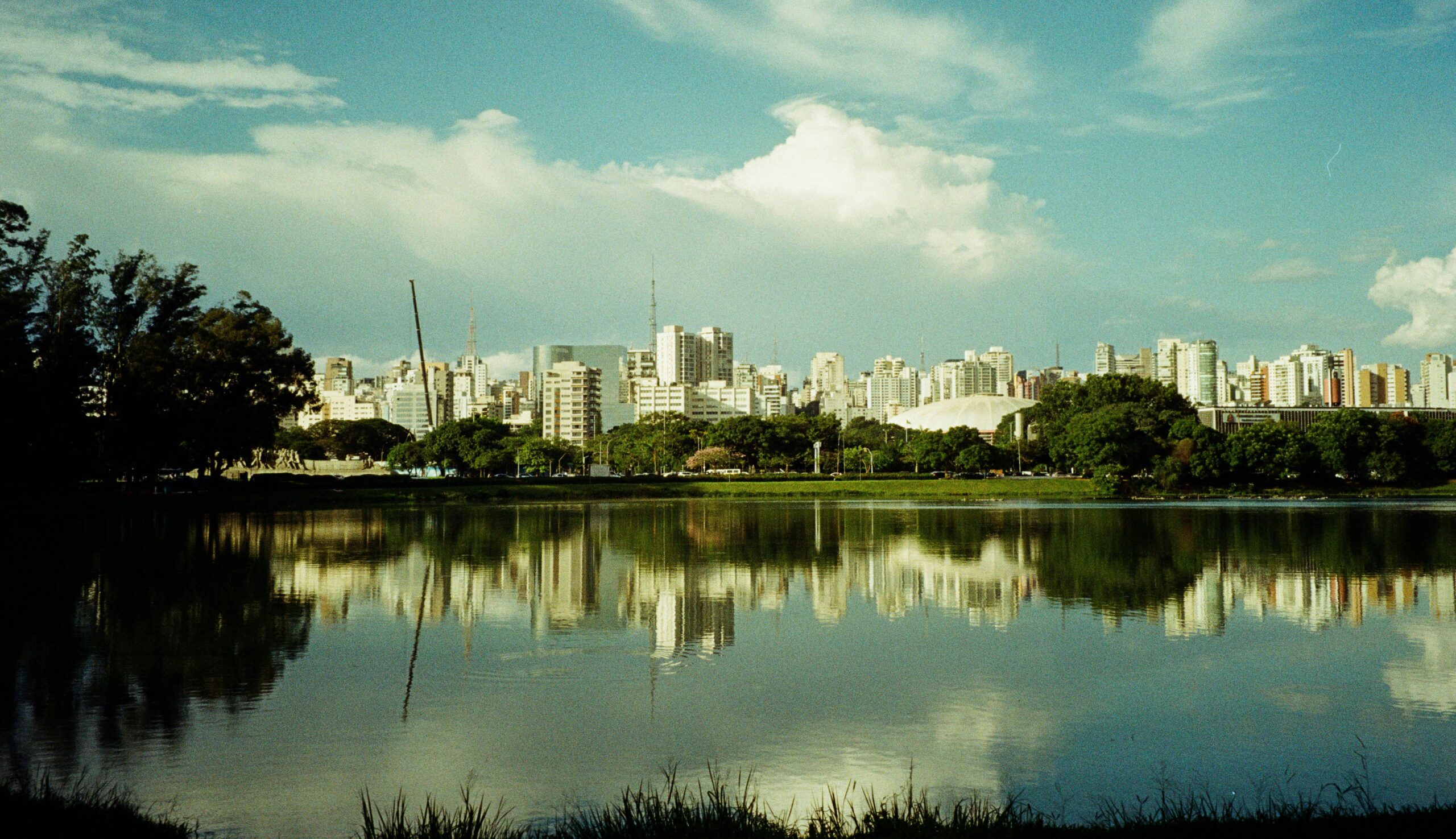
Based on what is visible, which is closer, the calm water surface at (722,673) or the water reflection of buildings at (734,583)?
the calm water surface at (722,673)

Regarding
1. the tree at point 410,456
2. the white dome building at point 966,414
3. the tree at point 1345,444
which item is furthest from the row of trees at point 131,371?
the white dome building at point 966,414

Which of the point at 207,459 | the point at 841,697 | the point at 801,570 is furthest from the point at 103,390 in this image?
the point at 841,697

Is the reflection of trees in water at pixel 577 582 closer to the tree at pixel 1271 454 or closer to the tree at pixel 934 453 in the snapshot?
the tree at pixel 1271 454

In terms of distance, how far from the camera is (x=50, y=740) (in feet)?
34.7

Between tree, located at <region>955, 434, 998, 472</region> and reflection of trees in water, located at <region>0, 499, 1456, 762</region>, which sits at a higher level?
tree, located at <region>955, 434, 998, 472</region>

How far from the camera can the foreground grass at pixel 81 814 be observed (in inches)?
280

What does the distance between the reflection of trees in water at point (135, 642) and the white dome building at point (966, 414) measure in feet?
452

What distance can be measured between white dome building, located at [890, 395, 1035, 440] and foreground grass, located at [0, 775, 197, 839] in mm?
150933

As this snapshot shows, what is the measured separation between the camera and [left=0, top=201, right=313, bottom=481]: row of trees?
143 feet

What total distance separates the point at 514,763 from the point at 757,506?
50.0m

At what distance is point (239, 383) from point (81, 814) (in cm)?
5688

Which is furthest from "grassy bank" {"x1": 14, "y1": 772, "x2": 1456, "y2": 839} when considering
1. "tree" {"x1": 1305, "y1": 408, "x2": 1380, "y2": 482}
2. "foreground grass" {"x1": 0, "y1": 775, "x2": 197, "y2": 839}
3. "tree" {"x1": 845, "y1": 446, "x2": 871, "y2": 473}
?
"tree" {"x1": 845, "y1": 446, "x2": 871, "y2": 473}

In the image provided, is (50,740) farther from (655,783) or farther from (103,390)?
(103,390)

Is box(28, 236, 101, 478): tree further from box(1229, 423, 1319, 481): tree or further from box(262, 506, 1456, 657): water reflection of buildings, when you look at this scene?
box(1229, 423, 1319, 481): tree
